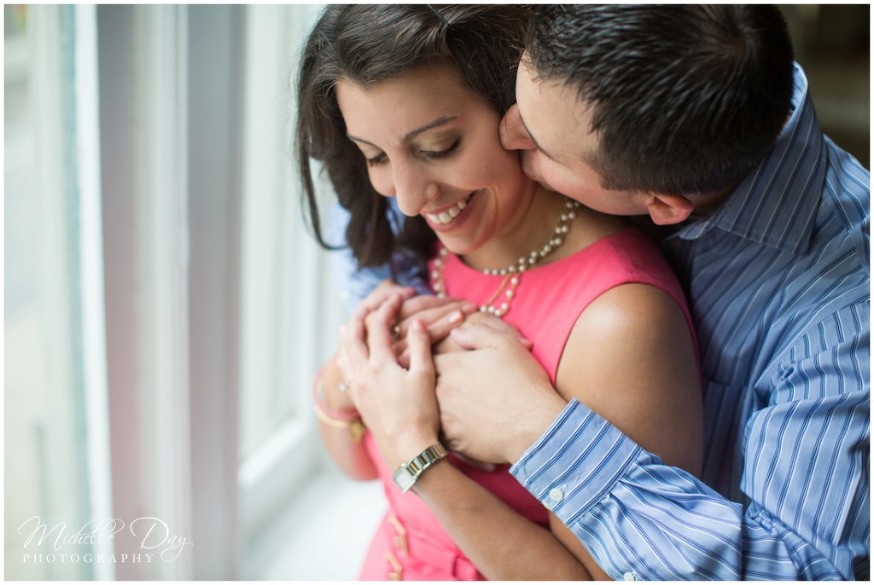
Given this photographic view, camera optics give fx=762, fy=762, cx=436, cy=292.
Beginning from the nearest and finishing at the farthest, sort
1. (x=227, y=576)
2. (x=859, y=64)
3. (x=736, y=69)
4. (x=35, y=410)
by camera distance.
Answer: (x=736, y=69) → (x=35, y=410) → (x=227, y=576) → (x=859, y=64)

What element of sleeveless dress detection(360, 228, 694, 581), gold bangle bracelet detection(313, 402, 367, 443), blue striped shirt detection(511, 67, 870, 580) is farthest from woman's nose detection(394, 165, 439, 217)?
gold bangle bracelet detection(313, 402, 367, 443)

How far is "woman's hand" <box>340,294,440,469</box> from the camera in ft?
3.31

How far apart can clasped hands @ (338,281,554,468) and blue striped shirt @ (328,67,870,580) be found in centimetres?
7

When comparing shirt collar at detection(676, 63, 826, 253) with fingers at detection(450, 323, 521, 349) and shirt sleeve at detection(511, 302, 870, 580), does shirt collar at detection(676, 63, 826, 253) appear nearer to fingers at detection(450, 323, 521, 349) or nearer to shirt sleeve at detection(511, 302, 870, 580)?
shirt sleeve at detection(511, 302, 870, 580)

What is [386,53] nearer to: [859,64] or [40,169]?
[40,169]

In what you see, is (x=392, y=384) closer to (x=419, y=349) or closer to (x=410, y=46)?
(x=419, y=349)

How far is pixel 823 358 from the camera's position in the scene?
827mm

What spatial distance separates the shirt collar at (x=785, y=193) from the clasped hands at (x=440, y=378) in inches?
11.6

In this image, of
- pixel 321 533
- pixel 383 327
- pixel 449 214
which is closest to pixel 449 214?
pixel 449 214

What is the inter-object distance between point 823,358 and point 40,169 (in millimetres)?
1120

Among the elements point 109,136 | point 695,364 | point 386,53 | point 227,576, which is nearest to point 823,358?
point 695,364

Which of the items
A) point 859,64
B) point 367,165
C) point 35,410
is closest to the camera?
point 367,165

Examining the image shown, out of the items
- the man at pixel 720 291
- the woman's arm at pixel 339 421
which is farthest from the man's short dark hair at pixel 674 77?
the woman's arm at pixel 339 421

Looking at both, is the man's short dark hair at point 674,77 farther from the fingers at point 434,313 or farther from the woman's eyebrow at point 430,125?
the fingers at point 434,313
